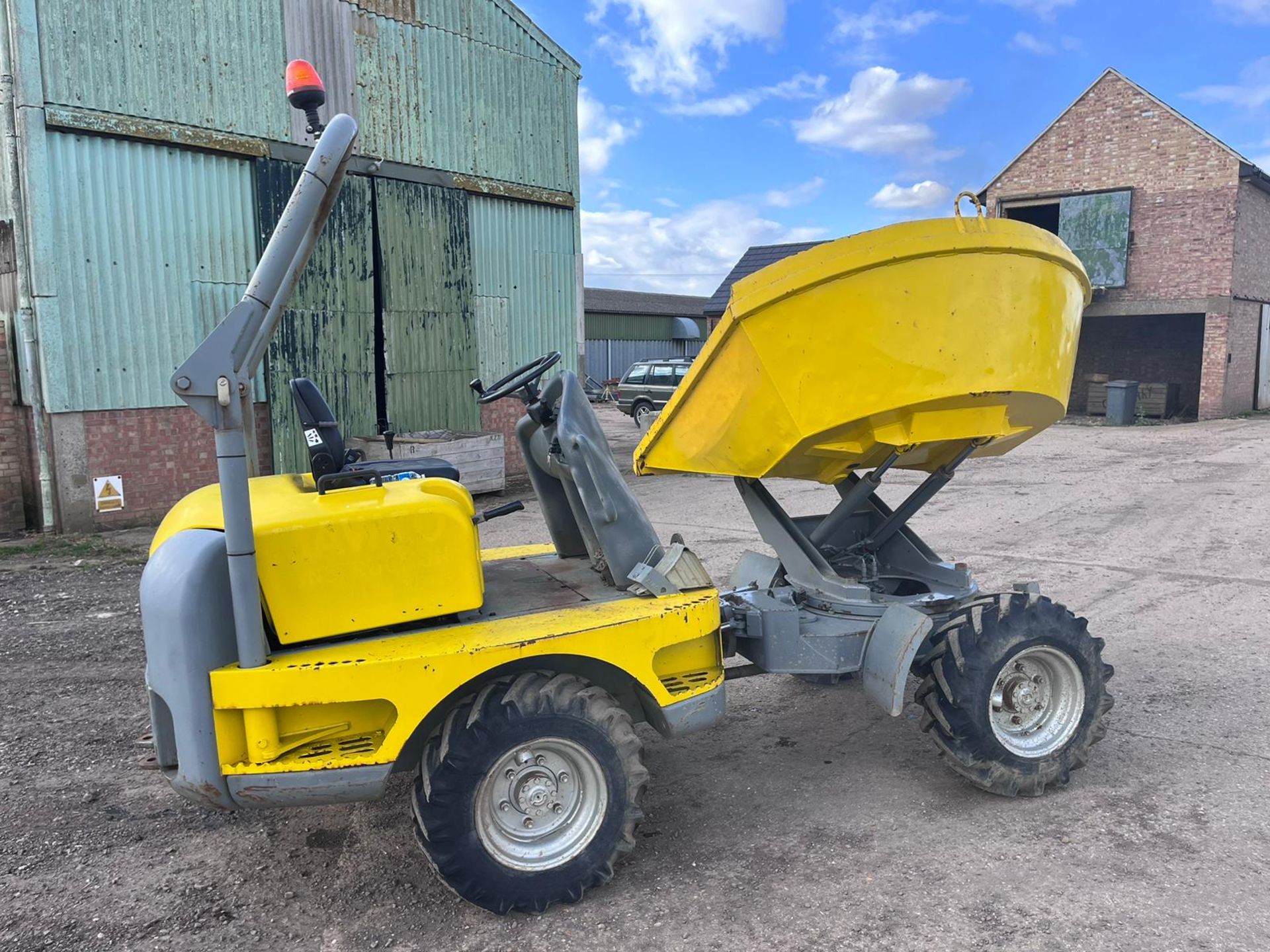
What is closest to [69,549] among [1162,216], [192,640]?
[192,640]

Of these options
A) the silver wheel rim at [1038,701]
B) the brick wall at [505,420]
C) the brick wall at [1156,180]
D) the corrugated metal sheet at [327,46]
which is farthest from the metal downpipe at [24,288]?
the brick wall at [1156,180]

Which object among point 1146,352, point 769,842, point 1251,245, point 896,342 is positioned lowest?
point 769,842

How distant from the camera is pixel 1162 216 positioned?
2205cm

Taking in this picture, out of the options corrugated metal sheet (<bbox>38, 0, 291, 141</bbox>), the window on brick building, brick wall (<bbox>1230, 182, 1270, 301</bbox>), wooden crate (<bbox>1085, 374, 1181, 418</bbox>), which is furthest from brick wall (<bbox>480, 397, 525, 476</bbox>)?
brick wall (<bbox>1230, 182, 1270, 301</bbox>)

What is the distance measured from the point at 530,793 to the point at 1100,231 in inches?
949

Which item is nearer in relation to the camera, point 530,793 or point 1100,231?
point 530,793

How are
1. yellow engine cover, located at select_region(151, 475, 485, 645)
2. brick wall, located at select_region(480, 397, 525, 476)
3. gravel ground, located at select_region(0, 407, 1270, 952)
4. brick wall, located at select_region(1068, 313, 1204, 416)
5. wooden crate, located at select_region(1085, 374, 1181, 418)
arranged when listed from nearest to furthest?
yellow engine cover, located at select_region(151, 475, 485, 645)
gravel ground, located at select_region(0, 407, 1270, 952)
brick wall, located at select_region(480, 397, 525, 476)
wooden crate, located at select_region(1085, 374, 1181, 418)
brick wall, located at select_region(1068, 313, 1204, 416)

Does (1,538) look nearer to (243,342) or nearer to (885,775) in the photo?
(243,342)

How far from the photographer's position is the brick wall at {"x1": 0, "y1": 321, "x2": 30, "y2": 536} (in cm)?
1007

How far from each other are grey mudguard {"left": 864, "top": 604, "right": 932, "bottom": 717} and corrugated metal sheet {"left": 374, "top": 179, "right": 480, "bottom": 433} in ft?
32.4

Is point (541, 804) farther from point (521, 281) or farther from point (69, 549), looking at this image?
point (521, 281)

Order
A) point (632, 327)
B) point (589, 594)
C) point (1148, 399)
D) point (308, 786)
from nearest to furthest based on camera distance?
point (308, 786) < point (589, 594) < point (1148, 399) < point (632, 327)

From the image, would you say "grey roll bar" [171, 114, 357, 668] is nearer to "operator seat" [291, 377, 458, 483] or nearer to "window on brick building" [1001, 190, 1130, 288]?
"operator seat" [291, 377, 458, 483]

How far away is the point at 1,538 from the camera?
9.85m
